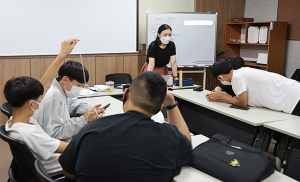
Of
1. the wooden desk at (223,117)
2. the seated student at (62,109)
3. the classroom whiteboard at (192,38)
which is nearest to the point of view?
the seated student at (62,109)

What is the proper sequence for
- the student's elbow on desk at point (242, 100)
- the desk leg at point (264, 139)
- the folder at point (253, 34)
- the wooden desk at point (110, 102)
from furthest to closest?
the folder at point (253, 34), the student's elbow on desk at point (242, 100), the wooden desk at point (110, 102), the desk leg at point (264, 139)

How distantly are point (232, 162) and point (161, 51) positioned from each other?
2.92m

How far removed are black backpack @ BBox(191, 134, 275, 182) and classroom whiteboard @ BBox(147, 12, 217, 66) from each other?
384 cm

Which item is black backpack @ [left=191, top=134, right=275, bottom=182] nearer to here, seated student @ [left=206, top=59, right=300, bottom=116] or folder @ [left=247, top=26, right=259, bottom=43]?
seated student @ [left=206, top=59, right=300, bottom=116]

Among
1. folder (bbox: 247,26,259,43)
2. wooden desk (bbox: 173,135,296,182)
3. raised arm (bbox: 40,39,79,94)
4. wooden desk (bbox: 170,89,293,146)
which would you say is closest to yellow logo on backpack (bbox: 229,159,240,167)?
wooden desk (bbox: 173,135,296,182)

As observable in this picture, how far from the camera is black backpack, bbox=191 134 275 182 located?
1.24 metres

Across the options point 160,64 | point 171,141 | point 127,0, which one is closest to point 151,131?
point 171,141

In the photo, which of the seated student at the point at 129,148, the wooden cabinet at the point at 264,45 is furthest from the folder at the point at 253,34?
the seated student at the point at 129,148

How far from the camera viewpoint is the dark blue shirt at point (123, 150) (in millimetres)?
1080

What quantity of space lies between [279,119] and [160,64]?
2.20 metres

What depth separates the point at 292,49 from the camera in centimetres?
506

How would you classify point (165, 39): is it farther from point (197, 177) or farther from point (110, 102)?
point (197, 177)

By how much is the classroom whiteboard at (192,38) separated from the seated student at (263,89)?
8.57 ft

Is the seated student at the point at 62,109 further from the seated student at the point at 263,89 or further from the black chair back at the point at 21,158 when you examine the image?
the seated student at the point at 263,89
